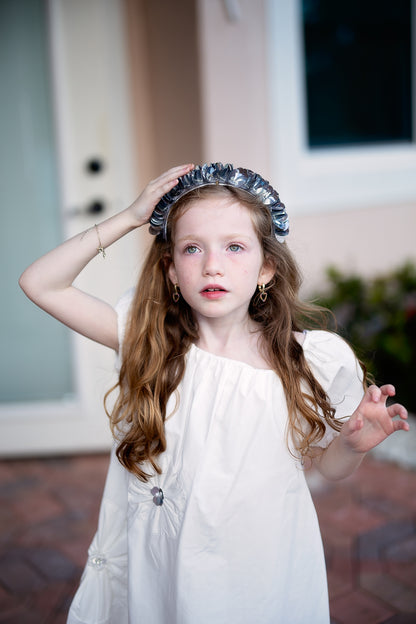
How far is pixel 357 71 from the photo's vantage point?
12.3ft

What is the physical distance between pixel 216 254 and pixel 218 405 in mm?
350

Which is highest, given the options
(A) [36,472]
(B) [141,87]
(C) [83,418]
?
(B) [141,87]

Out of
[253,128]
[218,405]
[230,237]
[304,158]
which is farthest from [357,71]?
[218,405]

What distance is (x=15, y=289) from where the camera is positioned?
3184 millimetres

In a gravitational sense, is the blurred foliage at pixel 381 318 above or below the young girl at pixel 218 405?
below

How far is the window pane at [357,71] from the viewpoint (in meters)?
3.58

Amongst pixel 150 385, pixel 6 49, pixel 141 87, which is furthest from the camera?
pixel 141 87

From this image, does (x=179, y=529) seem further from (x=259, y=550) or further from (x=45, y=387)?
(x=45, y=387)

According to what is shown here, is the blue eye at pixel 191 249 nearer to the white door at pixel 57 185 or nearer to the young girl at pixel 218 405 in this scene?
the young girl at pixel 218 405

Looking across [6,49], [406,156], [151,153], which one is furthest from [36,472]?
[406,156]

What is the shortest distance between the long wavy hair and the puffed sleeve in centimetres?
3

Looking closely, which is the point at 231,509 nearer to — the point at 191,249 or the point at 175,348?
the point at 175,348

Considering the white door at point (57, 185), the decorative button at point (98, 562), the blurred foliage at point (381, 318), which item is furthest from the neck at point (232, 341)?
the blurred foliage at point (381, 318)

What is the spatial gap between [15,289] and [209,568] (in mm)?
2247
